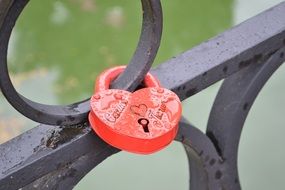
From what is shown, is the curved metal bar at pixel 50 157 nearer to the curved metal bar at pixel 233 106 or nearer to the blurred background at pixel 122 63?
the curved metal bar at pixel 233 106

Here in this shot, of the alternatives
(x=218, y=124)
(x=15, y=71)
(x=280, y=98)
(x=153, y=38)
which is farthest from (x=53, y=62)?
(x=153, y=38)

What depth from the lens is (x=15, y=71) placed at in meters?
2.03

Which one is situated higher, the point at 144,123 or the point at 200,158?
the point at 144,123

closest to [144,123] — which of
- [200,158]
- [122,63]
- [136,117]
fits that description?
[136,117]

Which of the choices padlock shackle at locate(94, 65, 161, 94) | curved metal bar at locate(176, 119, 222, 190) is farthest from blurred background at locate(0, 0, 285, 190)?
padlock shackle at locate(94, 65, 161, 94)

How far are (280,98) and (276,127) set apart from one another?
121mm

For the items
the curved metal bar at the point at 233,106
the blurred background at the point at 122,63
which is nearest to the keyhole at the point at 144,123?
the curved metal bar at the point at 233,106

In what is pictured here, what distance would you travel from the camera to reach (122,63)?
6.68 ft

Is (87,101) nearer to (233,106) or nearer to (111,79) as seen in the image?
(111,79)

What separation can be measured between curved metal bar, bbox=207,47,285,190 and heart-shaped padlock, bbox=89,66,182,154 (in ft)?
0.49

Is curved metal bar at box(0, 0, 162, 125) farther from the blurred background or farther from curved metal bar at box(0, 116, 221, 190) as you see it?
the blurred background

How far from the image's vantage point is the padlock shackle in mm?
605

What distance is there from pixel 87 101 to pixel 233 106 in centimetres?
21

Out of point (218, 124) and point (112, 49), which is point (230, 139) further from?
point (112, 49)
